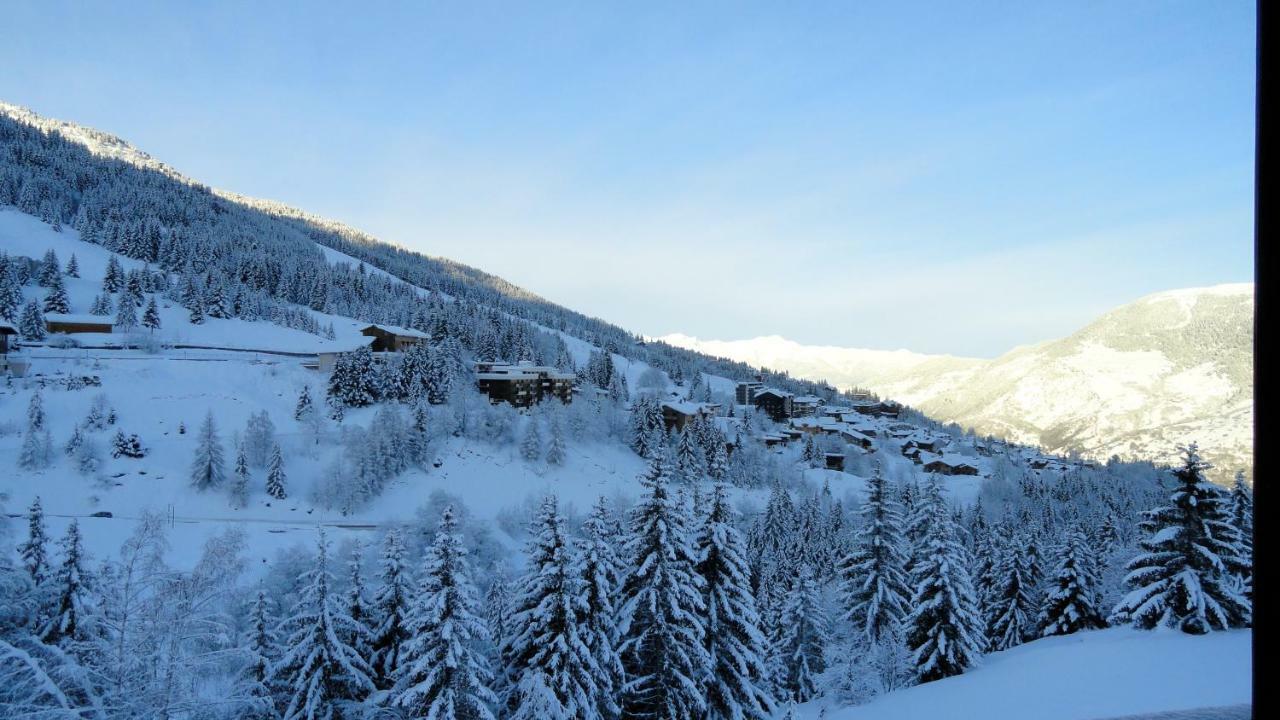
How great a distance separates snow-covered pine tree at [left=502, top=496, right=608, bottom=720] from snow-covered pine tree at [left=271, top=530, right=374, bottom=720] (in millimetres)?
5124

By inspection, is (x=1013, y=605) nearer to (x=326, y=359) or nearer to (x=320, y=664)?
(x=320, y=664)

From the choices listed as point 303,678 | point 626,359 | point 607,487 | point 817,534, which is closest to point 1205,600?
point 303,678

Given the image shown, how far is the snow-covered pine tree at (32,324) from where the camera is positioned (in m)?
70.2

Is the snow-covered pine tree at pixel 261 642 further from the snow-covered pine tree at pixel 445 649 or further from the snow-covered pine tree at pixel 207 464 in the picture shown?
the snow-covered pine tree at pixel 207 464

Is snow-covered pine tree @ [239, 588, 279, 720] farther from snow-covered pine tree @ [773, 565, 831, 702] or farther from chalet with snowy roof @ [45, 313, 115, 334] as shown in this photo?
chalet with snowy roof @ [45, 313, 115, 334]

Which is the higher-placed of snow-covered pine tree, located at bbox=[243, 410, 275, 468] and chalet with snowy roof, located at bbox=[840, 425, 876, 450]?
snow-covered pine tree, located at bbox=[243, 410, 275, 468]

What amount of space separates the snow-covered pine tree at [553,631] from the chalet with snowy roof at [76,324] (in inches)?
3161

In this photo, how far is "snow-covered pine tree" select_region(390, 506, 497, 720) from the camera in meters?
18.6

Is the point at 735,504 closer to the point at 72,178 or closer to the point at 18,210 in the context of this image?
the point at 18,210

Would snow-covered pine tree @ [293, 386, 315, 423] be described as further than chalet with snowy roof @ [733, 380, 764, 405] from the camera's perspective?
No

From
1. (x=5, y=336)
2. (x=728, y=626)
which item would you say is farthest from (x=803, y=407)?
(x=5, y=336)

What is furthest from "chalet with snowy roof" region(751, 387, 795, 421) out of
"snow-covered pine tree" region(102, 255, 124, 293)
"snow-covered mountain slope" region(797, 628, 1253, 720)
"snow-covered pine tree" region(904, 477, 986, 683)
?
"snow-covered mountain slope" region(797, 628, 1253, 720)

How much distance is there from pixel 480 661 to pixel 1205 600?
21.5 m

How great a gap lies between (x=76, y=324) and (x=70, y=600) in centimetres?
7503
